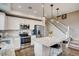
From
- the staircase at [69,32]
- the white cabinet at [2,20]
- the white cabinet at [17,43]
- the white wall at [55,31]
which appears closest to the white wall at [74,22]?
the staircase at [69,32]

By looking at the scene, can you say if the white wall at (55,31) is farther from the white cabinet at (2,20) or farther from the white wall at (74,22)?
the white cabinet at (2,20)

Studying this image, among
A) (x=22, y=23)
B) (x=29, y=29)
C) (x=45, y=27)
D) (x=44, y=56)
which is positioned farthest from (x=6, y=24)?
(x=44, y=56)

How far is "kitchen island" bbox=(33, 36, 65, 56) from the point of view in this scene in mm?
2018

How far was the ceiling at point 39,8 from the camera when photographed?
1.98 m

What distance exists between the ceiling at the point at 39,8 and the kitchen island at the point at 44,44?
46cm

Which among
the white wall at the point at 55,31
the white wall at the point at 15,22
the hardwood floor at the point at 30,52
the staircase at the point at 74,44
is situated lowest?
the hardwood floor at the point at 30,52

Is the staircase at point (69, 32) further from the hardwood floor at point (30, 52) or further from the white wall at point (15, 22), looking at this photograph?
the white wall at point (15, 22)

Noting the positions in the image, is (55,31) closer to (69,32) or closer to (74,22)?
(69,32)

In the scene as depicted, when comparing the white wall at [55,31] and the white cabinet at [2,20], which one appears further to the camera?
the white wall at [55,31]

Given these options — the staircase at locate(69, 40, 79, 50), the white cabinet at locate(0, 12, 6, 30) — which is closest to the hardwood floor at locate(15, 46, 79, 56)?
the staircase at locate(69, 40, 79, 50)

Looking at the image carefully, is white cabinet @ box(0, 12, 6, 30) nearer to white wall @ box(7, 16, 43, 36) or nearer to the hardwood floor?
white wall @ box(7, 16, 43, 36)

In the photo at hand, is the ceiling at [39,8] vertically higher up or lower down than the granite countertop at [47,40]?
higher up

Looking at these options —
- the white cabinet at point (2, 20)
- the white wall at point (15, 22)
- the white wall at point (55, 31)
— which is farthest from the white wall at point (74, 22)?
the white cabinet at point (2, 20)

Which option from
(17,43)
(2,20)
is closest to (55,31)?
(17,43)
